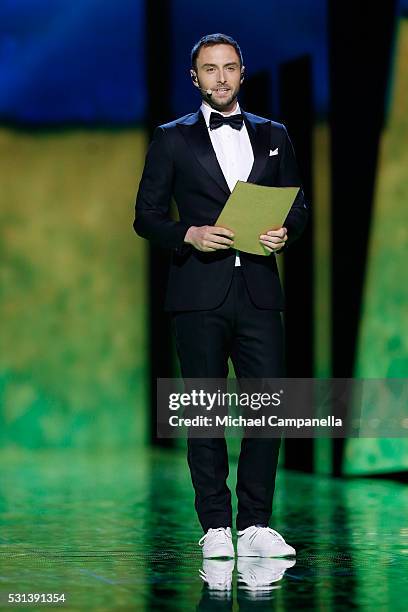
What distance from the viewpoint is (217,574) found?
10.6ft

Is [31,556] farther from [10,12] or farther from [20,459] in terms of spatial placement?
[10,12]

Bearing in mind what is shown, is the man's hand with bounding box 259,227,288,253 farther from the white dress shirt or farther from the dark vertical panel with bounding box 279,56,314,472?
the dark vertical panel with bounding box 279,56,314,472

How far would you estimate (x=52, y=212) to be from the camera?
7641mm

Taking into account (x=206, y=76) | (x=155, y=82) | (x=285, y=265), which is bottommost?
(x=285, y=265)

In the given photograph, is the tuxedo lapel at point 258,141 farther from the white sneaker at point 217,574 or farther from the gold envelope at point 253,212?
the white sneaker at point 217,574

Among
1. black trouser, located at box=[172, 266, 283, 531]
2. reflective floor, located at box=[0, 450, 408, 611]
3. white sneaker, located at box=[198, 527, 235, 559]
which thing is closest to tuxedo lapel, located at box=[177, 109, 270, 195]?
black trouser, located at box=[172, 266, 283, 531]

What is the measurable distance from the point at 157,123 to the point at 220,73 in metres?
4.28

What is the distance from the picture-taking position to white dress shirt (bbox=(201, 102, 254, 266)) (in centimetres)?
348

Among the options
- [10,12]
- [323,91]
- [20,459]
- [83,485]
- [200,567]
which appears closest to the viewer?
[200,567]

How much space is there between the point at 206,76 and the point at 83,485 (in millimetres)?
2713

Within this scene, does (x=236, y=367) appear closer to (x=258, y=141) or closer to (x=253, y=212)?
(x=253, y=212)

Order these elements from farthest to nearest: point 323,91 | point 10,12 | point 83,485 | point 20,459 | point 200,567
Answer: point 10,12 → point 20,459 → point 323,91 → point 83,485 → point 200,567

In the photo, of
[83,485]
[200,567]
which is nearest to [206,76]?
[200,567]

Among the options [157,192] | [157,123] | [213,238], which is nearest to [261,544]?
[213,238]
